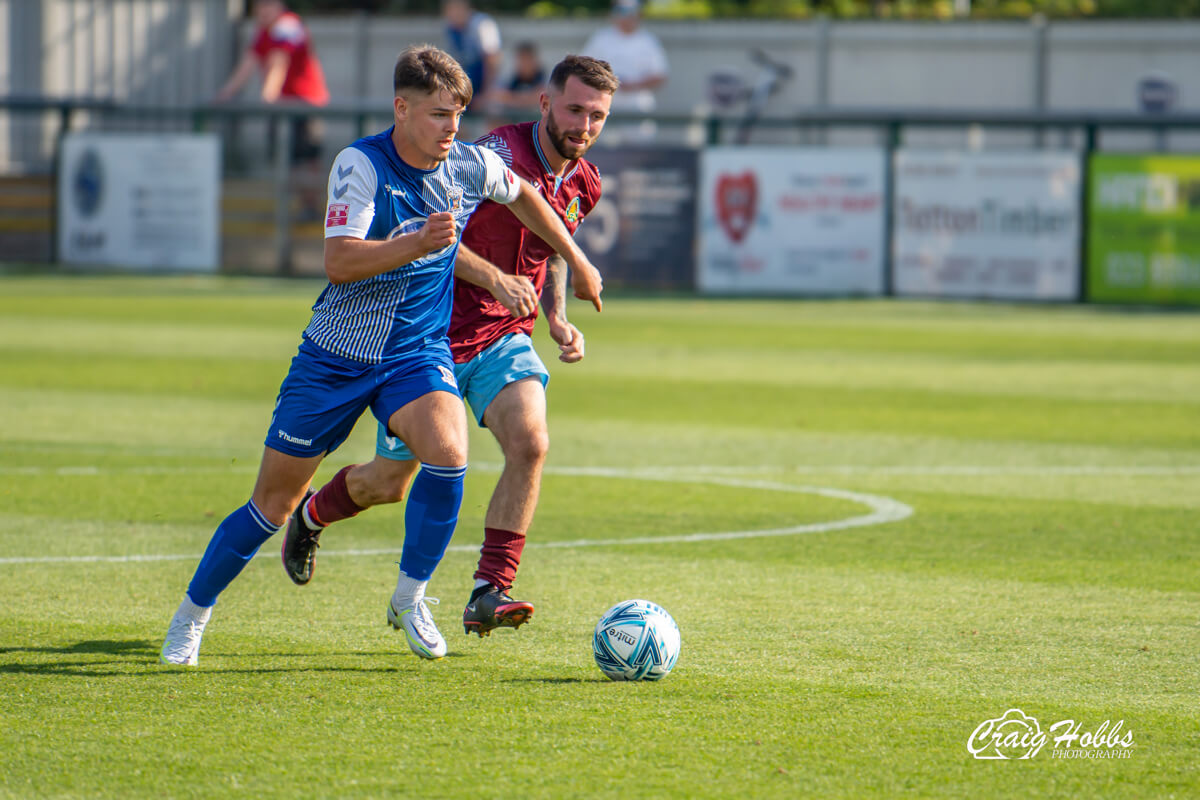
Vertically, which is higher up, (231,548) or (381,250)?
(381,250)

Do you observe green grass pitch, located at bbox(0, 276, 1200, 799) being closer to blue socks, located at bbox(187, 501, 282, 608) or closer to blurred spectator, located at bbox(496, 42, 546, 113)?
blue socks, located at bbox(187, 501, 282, 608)

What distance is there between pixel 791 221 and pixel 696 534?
1296 centimetres

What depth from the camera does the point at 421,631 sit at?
5035 millimetres

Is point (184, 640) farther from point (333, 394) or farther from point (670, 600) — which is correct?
point (670, 600)

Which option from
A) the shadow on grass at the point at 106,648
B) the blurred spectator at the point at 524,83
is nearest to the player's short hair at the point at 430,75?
the shadow on grass at the point at 106,648

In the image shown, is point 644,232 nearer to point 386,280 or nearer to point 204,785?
point 386,280

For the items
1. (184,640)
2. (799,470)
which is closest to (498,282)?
(184,640)

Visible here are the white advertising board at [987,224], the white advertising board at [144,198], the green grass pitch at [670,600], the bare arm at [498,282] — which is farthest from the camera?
the white advertising board at [144,198]

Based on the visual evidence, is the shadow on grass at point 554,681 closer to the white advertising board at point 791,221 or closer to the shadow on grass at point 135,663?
the shadow on grass at point 135,663

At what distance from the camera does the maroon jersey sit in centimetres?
580

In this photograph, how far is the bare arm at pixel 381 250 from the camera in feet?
15.5

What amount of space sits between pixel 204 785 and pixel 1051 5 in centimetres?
3636

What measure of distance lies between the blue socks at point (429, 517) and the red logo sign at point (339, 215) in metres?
0.78

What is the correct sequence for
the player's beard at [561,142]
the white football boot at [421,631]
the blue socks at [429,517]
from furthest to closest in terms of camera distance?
the player's beard at [561,142] < the blue socks at [429,517] < the white football boot at [421,631]
